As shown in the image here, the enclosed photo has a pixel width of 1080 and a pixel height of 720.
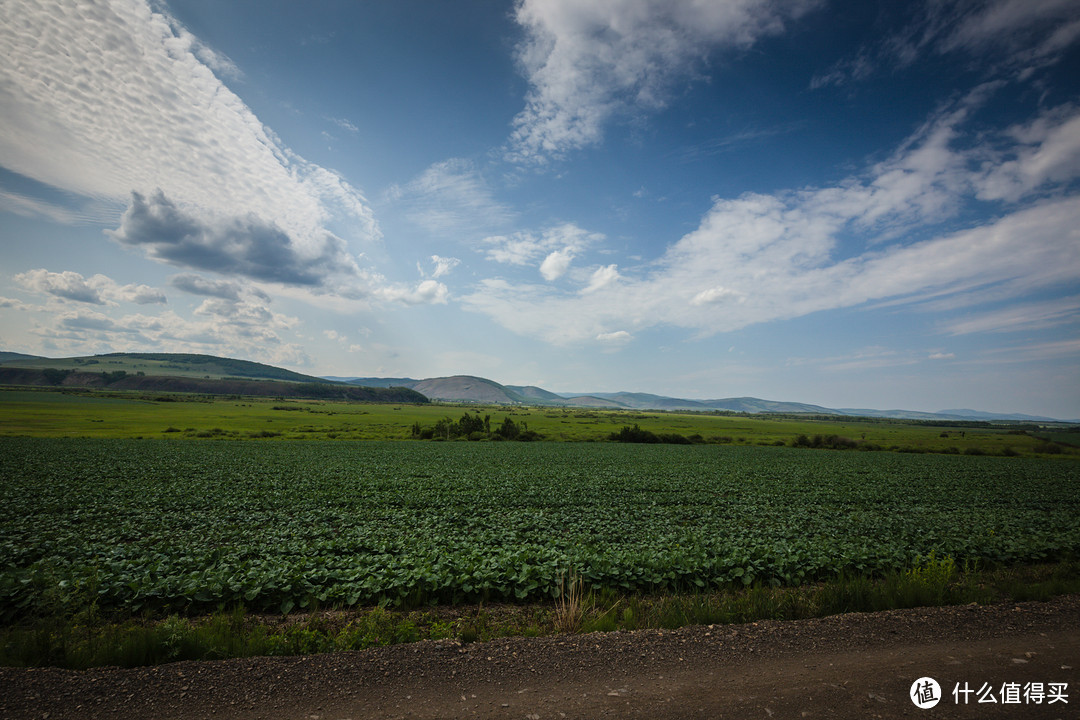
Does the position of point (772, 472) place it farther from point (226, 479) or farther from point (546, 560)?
point (226, 479)

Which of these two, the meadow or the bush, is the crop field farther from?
the bush

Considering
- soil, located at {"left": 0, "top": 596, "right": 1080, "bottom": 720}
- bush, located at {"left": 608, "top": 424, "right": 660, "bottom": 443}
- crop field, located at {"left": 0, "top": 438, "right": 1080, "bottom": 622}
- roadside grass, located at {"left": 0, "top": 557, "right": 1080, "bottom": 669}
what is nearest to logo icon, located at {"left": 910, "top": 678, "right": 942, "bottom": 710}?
soil, located at {"left": 0, "top": 596, "right": 1080, "bottom": 720}

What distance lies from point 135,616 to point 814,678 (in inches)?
524

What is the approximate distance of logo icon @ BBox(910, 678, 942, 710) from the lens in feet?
18.6

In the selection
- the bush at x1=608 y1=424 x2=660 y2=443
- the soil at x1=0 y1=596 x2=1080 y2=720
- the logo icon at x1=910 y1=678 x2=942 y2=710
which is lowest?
the bush at x1=608 y1=424 x2=660 y2=443

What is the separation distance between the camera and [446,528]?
1712 centimetres

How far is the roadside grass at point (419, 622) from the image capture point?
664 centimetres

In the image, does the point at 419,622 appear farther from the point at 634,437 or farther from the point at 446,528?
the point at 634,437

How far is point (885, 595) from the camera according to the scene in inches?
367

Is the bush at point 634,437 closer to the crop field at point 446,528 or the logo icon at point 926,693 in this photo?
the crop field at point 446,528

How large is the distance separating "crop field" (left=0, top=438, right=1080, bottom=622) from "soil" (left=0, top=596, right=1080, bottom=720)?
130 inches

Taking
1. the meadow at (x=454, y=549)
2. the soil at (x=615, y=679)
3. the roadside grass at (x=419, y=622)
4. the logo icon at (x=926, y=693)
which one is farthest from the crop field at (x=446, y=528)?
the logo icon at (x=926, y=693)

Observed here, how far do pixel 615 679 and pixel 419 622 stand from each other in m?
4.84

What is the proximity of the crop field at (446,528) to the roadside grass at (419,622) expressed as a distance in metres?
0.56
